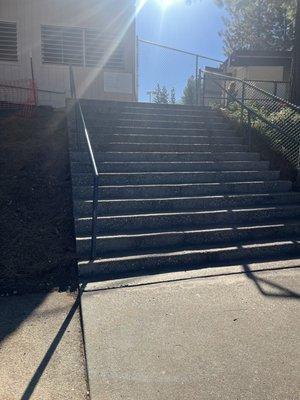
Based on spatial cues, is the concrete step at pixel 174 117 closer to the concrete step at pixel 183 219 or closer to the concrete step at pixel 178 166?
the concrete step at pixel 178 166

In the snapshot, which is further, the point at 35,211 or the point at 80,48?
the point at 80,48

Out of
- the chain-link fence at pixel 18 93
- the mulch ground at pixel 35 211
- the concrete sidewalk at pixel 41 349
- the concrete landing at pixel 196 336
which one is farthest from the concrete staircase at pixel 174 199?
the chain-link fence at pixel 18 93

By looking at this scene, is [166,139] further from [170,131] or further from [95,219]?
[95,219]

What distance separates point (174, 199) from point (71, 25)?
27.3 ft

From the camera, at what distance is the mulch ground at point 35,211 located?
14.5 feet

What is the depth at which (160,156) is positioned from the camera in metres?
7.06

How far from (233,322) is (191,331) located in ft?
1.41

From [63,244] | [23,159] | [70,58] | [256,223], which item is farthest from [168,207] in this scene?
[70,58]

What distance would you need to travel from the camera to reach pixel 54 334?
336 cm

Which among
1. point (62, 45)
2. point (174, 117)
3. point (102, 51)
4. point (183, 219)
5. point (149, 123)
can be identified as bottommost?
point (183, 219)

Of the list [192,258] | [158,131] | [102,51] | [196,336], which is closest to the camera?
[196,336]

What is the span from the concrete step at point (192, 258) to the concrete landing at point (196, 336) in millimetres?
240

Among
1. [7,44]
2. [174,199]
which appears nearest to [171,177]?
[174,199]

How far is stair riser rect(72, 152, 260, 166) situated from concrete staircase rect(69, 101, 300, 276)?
0.02 metres
